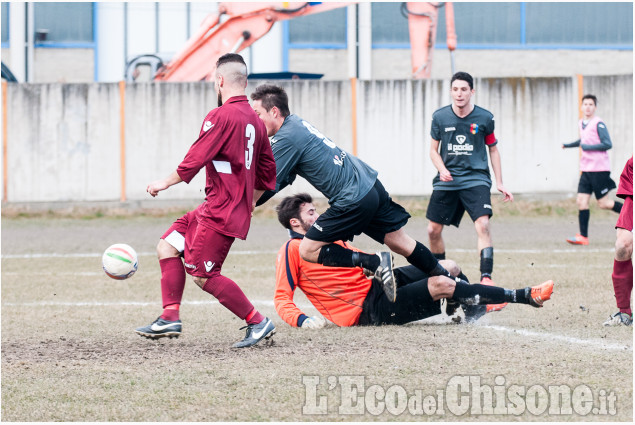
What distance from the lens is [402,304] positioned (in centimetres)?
625

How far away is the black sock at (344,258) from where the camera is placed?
6.06 meters

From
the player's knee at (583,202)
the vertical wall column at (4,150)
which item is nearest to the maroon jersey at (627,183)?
the player's knee at (583,202)

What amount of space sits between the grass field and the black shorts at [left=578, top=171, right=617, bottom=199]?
3213 millimetres

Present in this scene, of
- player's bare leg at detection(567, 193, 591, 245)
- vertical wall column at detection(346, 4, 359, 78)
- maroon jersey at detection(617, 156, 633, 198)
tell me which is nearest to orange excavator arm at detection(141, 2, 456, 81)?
vertical wall column at detection(346, 4, 359, 78)

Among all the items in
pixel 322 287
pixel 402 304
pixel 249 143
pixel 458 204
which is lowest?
pixel 402 304

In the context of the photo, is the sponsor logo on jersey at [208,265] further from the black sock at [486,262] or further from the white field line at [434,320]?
the black sock at [486,262]

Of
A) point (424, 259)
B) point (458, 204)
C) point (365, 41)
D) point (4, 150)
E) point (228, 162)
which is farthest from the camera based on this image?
point (365, 41)

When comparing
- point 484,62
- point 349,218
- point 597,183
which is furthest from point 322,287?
point 484,62

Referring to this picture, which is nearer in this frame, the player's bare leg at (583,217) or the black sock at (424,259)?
the black sock at (424,259)

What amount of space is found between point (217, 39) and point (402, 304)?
1758 cm

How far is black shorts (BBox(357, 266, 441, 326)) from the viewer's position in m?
6.19

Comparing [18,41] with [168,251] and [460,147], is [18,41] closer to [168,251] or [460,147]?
[460,147]

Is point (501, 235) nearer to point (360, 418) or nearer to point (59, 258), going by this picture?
point (59, 258)

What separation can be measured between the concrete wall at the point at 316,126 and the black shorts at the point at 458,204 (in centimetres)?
960
